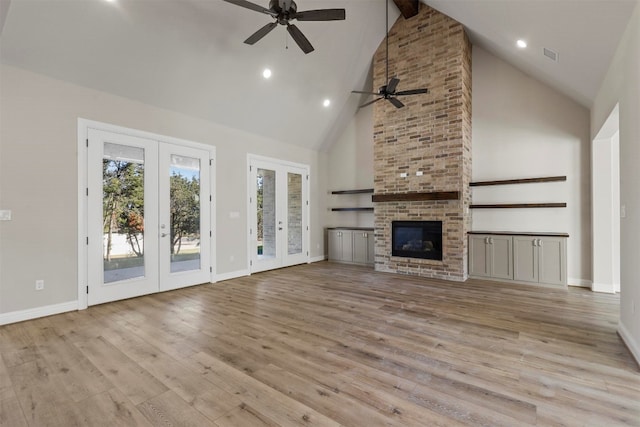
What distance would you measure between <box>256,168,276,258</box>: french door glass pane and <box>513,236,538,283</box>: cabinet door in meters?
4.84

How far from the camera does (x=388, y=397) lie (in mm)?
2086

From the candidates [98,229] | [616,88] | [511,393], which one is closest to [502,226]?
[616,88]

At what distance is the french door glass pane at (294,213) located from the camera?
293 inches

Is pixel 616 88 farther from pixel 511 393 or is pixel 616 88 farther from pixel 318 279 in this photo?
pixel 318 279

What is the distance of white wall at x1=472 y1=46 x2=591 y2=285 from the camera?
5238 millimetres

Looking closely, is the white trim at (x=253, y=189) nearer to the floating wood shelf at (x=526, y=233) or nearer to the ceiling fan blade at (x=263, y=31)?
the ceiling fan blade at (x=263, y=31)

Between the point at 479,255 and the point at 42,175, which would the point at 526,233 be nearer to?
the point at 479,255

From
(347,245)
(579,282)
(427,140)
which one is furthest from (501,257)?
(347,245)

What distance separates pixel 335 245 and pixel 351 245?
511 mm

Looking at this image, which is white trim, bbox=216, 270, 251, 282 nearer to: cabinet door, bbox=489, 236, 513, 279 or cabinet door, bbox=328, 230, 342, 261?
cabinet door, bbox=328, 230, 342, 261

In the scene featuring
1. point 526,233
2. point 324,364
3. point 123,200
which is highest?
point 123,200

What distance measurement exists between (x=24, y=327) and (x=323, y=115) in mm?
6344

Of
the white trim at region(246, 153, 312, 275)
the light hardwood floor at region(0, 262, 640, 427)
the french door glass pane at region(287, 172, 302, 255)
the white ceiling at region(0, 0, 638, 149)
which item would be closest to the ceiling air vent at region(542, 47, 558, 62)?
the white ceiling at region(0, 0, 638, 149)

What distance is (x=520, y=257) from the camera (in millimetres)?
5340
